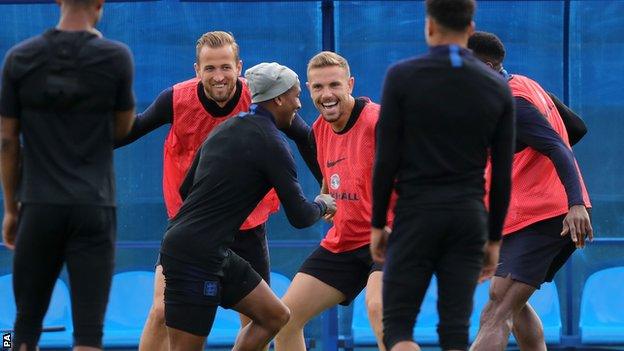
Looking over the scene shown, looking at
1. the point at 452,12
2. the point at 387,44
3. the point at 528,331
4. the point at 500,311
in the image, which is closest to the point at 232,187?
the point at 452,12

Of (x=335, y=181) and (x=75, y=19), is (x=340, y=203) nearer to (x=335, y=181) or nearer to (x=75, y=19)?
(x=335, y=181)

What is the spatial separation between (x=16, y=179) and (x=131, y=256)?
4102 mm

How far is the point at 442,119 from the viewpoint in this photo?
4840 mm

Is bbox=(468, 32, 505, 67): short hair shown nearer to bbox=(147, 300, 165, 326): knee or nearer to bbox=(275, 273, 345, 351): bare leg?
bbox=(275, 273, 345, 351): bare leg

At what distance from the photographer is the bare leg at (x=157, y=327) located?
22.6 feet

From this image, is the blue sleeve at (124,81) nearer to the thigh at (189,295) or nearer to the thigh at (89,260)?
the thigh at (89,260)

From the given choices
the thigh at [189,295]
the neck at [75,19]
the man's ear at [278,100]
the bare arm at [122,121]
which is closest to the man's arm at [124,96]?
the bare arm at [122,121]

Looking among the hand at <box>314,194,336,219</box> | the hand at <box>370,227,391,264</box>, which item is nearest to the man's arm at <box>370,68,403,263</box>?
the hand at <box>370,227,391,264</box>

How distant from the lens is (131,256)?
9133 millimetres

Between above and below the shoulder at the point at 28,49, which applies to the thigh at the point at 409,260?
below

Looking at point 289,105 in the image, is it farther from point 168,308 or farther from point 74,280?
point 74,280

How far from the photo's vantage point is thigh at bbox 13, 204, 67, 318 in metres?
4.94

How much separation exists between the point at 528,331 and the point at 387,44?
9.57ft

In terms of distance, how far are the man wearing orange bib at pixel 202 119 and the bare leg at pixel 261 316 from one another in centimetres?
77
